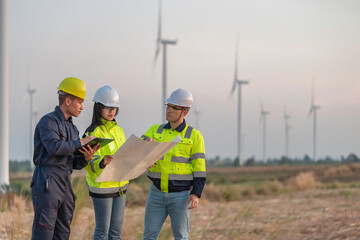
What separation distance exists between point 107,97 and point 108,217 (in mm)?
1111

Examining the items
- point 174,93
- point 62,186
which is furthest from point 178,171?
point 62,186

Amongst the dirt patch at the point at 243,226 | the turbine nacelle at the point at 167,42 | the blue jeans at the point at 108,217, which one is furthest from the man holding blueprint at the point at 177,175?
the turbine nacelle at the point at 167,42

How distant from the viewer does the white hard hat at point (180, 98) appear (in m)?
5.62

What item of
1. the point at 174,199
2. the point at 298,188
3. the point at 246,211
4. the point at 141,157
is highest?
the point at 141,157

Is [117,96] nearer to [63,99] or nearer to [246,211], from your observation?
[63,99]

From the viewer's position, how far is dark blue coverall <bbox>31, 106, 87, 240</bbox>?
4715 mm

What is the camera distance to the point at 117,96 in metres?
5.57

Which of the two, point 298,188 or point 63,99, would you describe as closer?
point 63,99

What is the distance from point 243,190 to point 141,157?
20203 mm

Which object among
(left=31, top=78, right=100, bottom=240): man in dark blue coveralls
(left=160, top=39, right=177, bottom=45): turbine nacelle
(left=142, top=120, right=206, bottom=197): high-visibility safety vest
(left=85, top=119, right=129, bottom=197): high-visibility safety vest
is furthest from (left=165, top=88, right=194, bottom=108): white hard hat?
(left=160, top=39, right=177, bottom=45): turbine nacelle

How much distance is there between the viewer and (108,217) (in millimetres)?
5559

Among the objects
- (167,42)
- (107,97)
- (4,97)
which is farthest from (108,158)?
(167,42)

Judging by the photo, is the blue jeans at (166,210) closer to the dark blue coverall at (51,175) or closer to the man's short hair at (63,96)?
the dark blue coverall at (51,175)

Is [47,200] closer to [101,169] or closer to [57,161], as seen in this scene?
[57,161]
